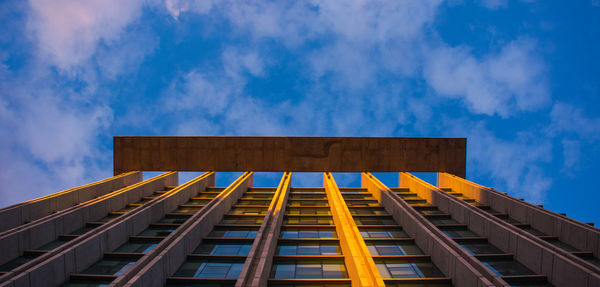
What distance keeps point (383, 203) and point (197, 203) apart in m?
14.2

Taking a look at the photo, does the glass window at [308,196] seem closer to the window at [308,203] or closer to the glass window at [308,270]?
the window at [308,203]

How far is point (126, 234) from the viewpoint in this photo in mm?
13562

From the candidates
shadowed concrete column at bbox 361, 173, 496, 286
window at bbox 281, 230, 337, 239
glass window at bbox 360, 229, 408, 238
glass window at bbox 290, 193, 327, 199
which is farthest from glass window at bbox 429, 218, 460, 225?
glass window at bbox 290, 193, 327, 199

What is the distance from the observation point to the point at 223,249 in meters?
13.2

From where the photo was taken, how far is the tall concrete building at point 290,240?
10000mm

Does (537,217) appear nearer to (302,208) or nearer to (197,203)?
(302,208)

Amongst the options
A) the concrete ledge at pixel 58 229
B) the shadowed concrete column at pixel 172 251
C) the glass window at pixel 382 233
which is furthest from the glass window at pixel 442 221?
the concrete ledge at pixel 58 229

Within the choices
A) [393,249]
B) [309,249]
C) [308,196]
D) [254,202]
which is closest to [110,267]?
[309,249]

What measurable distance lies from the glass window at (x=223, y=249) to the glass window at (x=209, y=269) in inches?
37.9

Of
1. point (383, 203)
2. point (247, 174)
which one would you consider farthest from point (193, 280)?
point (247, 174)

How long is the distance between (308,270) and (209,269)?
420cm

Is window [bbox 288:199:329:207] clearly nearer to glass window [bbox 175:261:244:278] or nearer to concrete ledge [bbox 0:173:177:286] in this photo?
glass window [bbox 175:261:244:278]

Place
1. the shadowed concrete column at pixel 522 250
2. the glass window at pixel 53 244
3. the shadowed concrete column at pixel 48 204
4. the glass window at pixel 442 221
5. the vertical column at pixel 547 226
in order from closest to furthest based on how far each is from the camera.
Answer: the shadowed concrete column at pixel 522 250
the vertical column at pixel 547 226
the glass window at pixel 53 244
the shadowed concrete column at pixel 48 204
the glass window at pixel 442 221

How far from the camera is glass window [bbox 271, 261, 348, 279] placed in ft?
37.0
